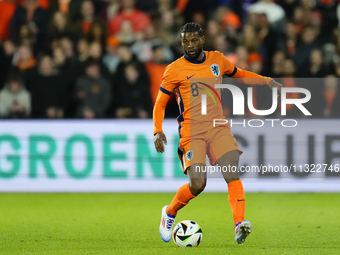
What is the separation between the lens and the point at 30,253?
207 inches

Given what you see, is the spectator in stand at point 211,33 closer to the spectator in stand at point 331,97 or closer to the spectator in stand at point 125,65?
the spectator in stand at point 125,65

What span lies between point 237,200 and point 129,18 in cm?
623

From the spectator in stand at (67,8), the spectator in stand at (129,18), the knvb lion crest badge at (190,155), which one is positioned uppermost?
the spectator in stand at (67,8)

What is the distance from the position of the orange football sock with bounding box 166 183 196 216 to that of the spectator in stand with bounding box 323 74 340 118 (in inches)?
181

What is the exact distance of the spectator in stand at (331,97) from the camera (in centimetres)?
966

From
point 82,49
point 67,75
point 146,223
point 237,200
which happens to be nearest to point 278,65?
point 82,49

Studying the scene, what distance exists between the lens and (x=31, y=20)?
437 inches

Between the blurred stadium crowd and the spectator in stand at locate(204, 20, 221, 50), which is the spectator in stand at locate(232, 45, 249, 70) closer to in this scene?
the blurred stadium crowd

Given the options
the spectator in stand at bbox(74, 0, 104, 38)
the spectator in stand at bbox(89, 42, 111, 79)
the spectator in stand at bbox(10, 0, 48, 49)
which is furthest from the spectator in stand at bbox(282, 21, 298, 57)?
the spectator in stand at bbox(10, 0, 48, 49)

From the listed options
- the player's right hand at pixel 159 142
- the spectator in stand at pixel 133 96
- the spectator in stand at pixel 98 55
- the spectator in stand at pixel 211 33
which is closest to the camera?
the player's right hand at pixel 159 142

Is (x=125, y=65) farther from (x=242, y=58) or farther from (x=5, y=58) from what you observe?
(x=5, y=58)

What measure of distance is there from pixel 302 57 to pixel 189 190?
208 inches

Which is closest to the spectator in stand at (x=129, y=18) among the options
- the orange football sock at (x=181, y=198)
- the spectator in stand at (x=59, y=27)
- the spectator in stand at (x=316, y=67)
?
the spectator in stand at (x=59, y=27)

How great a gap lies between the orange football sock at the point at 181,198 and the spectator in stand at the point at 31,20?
5.80 m
